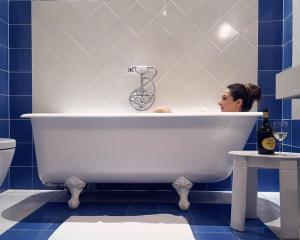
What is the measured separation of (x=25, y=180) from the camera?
2699mm

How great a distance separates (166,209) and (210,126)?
600 millimetres

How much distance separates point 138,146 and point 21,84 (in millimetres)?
1273

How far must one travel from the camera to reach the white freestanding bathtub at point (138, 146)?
1973mm

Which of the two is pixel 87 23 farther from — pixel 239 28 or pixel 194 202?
pixel 194 202

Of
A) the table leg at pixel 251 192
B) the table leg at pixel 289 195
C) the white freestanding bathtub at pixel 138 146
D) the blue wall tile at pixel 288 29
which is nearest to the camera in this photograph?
the table leg at pixel 289 195

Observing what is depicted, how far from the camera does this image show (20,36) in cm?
271

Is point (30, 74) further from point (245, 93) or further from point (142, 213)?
point (245, 93)

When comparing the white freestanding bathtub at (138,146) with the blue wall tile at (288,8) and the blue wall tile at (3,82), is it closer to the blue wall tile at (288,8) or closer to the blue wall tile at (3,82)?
the blue wall tile at (3,82)

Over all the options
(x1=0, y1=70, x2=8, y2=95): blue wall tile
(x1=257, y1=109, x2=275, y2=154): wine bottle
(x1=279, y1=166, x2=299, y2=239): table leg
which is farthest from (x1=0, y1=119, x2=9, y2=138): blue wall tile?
(x1=279, y1=166, x2=299, y2=239): table leg

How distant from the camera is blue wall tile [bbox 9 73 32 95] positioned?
270 cm

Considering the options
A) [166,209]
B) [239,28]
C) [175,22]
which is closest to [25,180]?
[166,209]

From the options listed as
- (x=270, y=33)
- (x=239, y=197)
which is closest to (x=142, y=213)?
(x=239, y=197)

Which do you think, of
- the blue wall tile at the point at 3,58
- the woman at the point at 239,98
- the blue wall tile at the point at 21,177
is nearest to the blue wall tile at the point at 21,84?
the blue wall tile at the point at 3,58

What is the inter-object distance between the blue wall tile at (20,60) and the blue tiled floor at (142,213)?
116 cm
